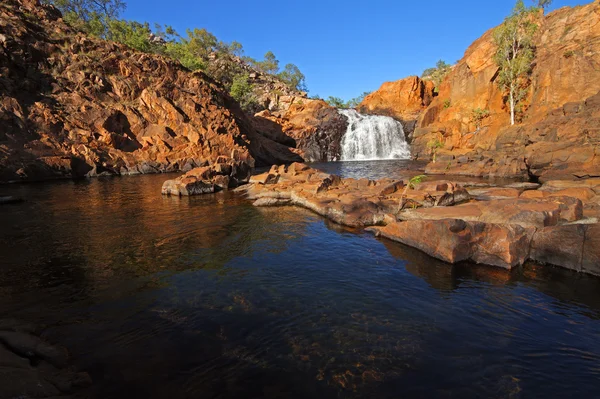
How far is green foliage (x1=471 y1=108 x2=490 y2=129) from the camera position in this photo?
163ft

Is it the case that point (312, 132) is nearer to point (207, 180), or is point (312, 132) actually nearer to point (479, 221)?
point (207, 180)

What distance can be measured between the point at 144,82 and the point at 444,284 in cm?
5440

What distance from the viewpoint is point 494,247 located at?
36.2 ft

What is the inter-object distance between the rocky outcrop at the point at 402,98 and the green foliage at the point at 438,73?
231 centimetres

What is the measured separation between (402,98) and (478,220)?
219 ft

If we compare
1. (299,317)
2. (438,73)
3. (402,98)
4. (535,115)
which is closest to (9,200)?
(299,317)

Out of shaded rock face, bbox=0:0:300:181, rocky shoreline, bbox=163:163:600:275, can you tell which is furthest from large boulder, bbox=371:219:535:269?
shaded rock face, bbox=0:0:300:181

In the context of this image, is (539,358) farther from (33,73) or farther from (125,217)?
(33,73)

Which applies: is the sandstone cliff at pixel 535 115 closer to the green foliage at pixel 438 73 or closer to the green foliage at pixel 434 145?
the green foliage at pixel 434 145

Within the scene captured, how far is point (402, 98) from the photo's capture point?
73750mm

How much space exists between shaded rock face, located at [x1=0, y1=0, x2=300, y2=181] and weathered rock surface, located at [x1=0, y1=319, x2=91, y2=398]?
35.4m

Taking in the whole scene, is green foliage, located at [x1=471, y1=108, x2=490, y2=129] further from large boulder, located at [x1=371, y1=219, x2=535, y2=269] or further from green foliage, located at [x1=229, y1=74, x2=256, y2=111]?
green foliage, located at [x1=229, y1=74, x2=256, y2=111]

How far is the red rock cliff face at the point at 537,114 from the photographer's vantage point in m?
27.6

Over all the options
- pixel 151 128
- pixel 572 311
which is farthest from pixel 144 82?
pixel 572 311
